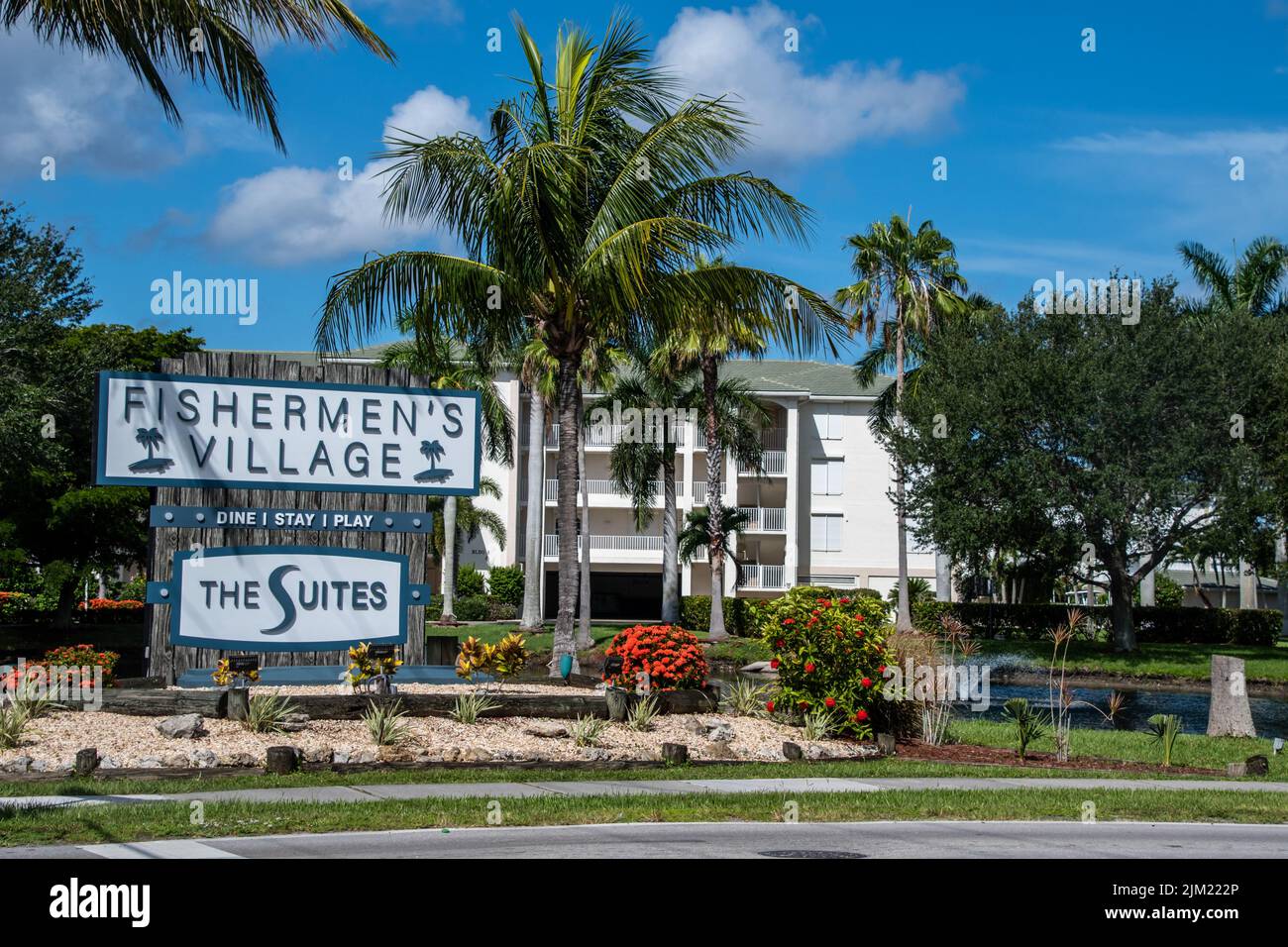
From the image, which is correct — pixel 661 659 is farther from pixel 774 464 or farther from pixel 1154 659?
pixel 774 464

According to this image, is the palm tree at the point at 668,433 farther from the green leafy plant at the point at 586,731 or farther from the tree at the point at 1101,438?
the green leafy plant at the point at 586,731

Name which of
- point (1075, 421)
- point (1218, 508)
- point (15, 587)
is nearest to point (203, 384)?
point (1075, 421)

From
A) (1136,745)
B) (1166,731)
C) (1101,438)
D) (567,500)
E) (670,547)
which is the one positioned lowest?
(1136,745)

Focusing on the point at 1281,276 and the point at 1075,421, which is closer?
the point at 1075,421

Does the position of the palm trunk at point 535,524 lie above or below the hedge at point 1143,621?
above

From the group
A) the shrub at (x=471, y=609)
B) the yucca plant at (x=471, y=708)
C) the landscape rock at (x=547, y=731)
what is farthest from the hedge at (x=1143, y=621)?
the yucca plant at (x=471, y=708)

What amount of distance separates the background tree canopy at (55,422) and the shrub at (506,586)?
53.9 feet

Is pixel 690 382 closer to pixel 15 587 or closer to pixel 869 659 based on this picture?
pixel 15 587

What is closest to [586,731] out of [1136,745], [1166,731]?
[1166,731]

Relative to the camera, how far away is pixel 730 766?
15539 mm

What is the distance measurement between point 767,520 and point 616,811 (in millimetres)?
51455

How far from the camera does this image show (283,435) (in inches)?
771

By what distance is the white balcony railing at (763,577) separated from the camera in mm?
60969
